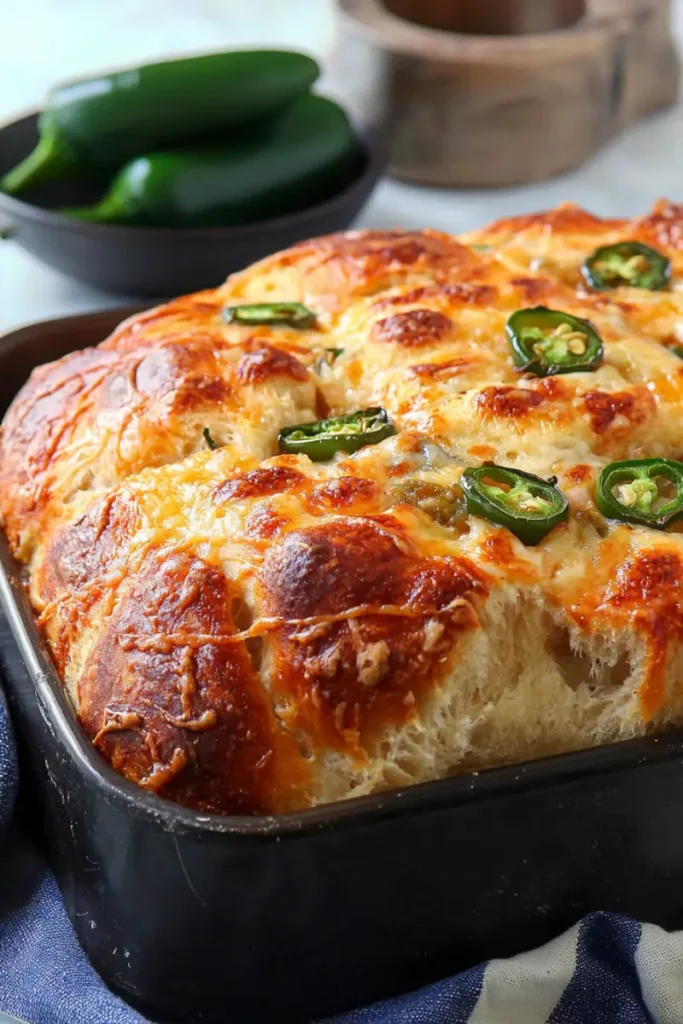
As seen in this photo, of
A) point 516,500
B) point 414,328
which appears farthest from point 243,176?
point 516,500

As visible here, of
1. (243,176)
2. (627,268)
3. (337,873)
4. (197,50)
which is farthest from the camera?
(197,50)

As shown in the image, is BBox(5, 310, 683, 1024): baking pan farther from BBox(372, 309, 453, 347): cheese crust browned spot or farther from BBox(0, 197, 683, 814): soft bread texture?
BBox(372, 309, 453, 347): cheese crust browned spot

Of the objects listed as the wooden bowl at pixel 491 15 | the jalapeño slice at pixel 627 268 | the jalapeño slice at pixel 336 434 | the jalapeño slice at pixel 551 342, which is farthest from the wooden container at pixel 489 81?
the jalapeño slice at pixel 336 434

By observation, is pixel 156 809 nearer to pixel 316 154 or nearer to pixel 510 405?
pixel 510 405

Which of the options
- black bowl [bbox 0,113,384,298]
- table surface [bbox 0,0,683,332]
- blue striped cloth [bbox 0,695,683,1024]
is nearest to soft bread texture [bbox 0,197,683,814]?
blue striped cloth [bbox 0,695,683,1024]

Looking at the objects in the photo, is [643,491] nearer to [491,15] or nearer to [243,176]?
[243,176]
